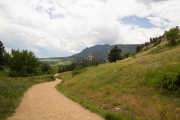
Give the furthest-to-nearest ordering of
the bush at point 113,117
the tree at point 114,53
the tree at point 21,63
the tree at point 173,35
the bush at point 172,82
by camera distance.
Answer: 1. the tree at point 114,53
2. the tree at point 21,63
3. the tree at point 173,35
4. the bush at point 172,82
5. the bush at point 113,117

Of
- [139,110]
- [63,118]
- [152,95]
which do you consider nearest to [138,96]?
[152,95]

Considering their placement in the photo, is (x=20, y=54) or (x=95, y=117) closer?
(x=95, y=117)

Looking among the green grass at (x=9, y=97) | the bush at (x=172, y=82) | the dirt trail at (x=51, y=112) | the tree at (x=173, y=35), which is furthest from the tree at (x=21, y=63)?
the tree at (x=173, y=35)

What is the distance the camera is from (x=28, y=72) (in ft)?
158

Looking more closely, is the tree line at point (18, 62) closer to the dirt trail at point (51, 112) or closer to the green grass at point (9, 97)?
the green grass at point (9, 97)

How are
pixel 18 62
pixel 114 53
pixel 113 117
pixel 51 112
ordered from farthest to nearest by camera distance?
pixel 114 53 < pixel 18 62 < pixel 51 112 < pixel 113 117

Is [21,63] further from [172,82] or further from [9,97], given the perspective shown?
[172,82]

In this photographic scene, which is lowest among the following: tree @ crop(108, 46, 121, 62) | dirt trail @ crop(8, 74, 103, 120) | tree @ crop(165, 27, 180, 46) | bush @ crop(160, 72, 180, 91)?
dirt trail @ crop(8, 74, 103, 120)

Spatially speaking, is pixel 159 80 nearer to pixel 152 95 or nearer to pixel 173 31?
pixel 152 95

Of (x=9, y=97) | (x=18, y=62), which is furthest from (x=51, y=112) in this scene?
(x=18, y=62)

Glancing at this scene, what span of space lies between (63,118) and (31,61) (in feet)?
161

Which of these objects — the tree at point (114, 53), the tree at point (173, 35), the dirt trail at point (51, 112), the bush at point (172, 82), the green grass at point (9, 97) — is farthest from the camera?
→ the tree at point (114, 53)

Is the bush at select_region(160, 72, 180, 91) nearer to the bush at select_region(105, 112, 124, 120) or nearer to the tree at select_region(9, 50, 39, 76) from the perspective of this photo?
the bush at select_region(105, 112, 124, 120)

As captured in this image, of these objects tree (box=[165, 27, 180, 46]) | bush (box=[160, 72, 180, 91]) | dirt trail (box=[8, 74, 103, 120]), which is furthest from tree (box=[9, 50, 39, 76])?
tree (box=[165, 27, 180, 46])
